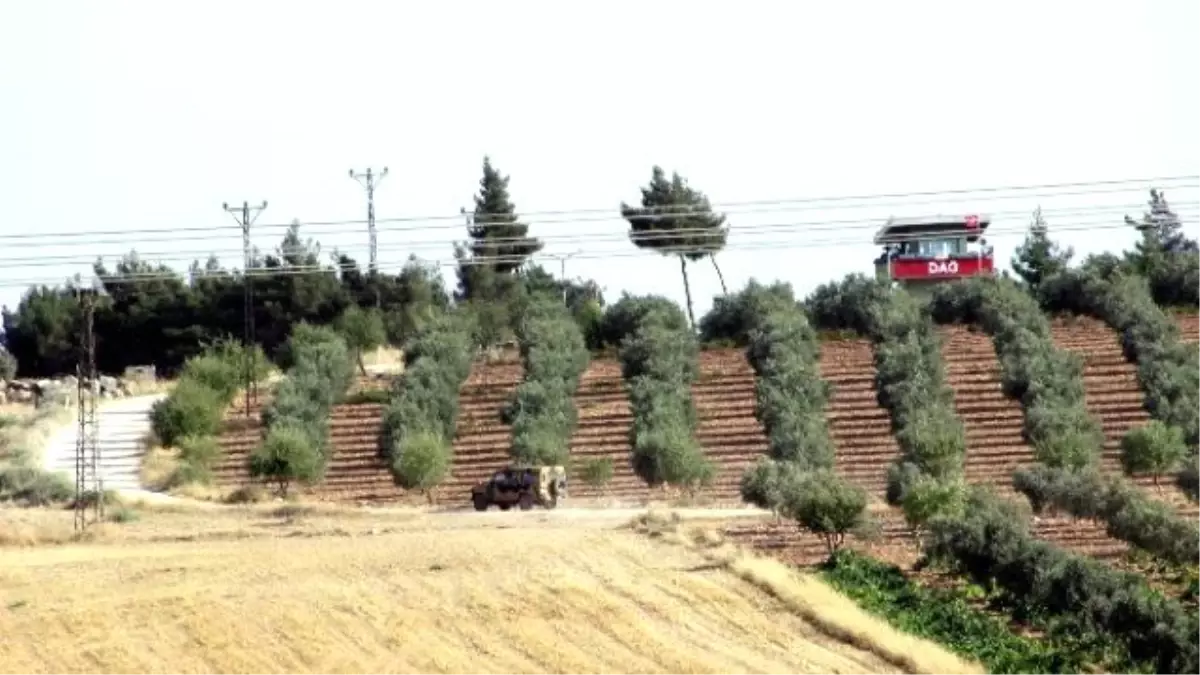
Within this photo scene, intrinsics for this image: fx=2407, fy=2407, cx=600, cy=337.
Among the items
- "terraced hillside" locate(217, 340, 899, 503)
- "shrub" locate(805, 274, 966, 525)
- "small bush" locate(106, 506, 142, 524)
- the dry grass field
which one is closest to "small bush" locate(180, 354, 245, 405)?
"terraced hillside" locate(217, 340, 899, 503)

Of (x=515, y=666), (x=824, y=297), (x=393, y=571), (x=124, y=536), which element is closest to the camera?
(x=515, y=666)

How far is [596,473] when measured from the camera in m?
68.1

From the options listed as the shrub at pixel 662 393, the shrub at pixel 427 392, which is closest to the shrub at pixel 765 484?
the shrub at pixel 662 393

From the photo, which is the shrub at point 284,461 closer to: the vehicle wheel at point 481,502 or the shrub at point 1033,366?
the vehicle wheel at point 481,502

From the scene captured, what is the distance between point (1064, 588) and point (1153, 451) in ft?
69.3

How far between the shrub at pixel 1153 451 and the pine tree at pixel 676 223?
28.7 meters

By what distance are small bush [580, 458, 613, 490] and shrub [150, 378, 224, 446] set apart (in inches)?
529

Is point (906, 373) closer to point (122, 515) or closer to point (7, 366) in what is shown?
point (122, 515)

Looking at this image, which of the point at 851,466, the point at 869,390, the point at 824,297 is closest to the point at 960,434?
the point at 851,466

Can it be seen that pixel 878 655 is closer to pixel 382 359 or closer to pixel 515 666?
pixel 515 666

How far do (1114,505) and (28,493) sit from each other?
31851 mm

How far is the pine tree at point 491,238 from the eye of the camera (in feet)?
351

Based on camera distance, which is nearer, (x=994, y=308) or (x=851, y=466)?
(x=851, y=466)

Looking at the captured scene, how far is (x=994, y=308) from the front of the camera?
81375 mm
